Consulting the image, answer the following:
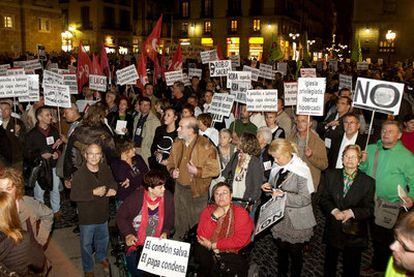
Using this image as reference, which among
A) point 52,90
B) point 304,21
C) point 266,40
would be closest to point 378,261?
point 52,90

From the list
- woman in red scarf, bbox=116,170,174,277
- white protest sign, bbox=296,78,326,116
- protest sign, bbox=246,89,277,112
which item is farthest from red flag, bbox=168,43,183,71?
woman in red scarf, bbox=116,170,174,277

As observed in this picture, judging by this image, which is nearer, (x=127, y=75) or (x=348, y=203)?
(x=348, y=203)

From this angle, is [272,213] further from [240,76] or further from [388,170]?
[240,76]

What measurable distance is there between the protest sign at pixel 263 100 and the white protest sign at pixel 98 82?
14.9 ft

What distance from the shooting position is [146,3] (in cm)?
7225

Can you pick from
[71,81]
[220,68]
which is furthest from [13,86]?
[220,68]

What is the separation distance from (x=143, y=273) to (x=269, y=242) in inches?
114

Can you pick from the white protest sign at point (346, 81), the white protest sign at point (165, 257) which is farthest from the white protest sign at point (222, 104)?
the white protest sign at point (346, 81)

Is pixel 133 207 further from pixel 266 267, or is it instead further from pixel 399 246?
pixel 399 246

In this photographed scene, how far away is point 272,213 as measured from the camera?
4.73 meters

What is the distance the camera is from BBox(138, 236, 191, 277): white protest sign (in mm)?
4129

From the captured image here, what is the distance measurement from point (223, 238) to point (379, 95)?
322 cm

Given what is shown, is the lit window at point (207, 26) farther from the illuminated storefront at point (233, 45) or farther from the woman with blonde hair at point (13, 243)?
the woman with blonde hair at point (13, 243)

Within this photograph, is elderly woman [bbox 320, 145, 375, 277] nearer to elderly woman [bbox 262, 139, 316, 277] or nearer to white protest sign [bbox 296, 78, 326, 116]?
elderly woman [bbox 262, 139, 316, 277]
